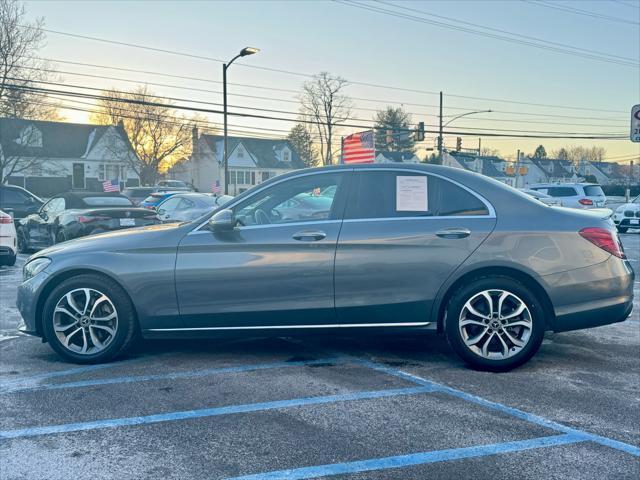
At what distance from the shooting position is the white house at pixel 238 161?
6781 cm

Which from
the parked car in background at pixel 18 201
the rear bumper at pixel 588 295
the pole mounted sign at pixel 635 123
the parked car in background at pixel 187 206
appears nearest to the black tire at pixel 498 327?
the rear bumper at pixel 588 295

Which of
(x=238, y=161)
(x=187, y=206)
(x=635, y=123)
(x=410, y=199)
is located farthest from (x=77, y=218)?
(x=238, y=161)

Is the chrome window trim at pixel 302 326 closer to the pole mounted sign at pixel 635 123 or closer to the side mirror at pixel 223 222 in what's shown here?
the side mirror at pixel 223 222

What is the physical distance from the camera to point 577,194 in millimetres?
23719

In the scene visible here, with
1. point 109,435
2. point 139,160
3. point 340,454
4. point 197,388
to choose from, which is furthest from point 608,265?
point 139,160

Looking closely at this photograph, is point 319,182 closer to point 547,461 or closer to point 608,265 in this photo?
point 608,265

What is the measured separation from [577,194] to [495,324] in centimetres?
2123

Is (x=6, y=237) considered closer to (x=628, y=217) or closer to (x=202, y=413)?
(x=202, y=413)

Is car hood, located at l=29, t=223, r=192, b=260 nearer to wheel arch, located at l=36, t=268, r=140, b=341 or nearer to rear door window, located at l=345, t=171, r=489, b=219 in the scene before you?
wheel arch, located at l=36, t=268, r=140, b=341

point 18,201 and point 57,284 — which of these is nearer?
point 57,284

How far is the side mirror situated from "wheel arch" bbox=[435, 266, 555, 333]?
171 cm

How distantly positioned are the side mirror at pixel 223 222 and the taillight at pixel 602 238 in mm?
2672

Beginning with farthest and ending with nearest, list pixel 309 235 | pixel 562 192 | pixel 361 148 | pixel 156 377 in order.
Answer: pixel 562 192 < pixel 361 148 < pixel 309 235 < pixel 156 377

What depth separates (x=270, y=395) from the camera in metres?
4.12
